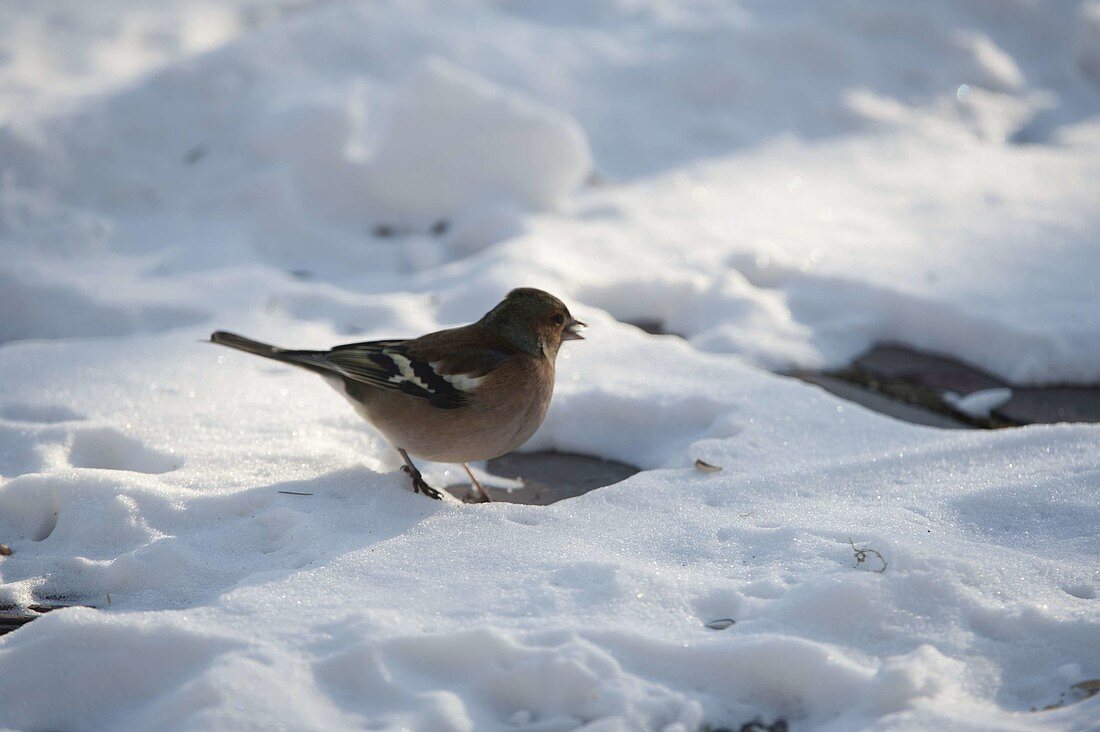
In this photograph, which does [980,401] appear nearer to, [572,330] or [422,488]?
[572,330]

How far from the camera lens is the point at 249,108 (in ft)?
20.9

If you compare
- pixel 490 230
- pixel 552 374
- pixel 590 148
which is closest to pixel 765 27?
pixel 590 148

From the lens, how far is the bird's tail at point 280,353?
363 cm

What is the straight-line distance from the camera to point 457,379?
3.43 meters

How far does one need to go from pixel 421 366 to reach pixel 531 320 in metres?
0.43

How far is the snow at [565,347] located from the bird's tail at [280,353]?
0.97 ft

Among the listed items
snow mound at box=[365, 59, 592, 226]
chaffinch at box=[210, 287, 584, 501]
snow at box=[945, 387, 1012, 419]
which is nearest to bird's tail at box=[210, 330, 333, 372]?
chaffinch at box=[210, 287, 584, 501]

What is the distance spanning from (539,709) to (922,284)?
354 centimetres

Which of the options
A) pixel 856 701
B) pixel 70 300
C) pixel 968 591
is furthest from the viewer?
pixel 70 300

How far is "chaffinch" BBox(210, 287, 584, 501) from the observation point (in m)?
3.34

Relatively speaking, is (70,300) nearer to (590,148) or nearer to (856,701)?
(590,148)

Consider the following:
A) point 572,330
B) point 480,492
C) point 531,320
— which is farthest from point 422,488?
point 572,330

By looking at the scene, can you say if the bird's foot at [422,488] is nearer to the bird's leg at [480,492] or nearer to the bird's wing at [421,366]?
the bird's leg at [480,492]

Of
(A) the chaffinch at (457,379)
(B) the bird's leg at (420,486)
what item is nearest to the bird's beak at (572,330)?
(A) the chaffinch at (457,379)
